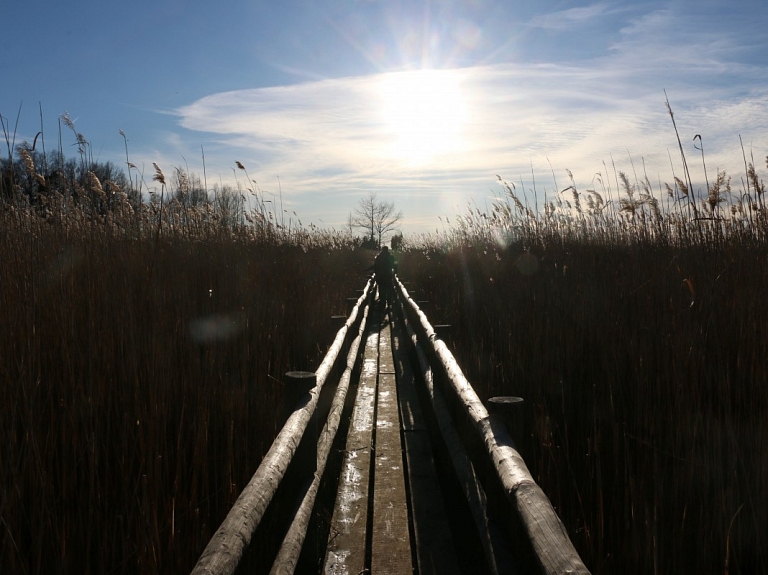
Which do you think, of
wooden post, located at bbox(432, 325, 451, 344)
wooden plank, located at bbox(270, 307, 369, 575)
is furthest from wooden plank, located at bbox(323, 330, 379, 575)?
wooden post, located at bbox(432, 325, 451, 344)

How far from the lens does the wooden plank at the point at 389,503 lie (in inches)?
106

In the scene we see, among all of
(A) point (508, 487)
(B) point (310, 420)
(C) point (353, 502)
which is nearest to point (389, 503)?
(C) point (353, 502)

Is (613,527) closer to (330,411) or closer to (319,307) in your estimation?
(330,411)

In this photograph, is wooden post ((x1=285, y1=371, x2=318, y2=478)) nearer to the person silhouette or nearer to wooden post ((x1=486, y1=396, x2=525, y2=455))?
wooden post ((x1=486, y1=396, x2=525, y2=455))

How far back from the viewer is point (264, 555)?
251 centimetres

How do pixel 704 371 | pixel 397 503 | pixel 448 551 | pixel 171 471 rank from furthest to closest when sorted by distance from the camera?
pixel 397 503 → pixel 704 371 → pixel 448 551 → pixel 171 471

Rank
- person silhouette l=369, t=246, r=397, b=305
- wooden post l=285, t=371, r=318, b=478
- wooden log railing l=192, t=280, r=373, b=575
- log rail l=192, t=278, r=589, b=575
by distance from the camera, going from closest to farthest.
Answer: wooden log railing l=192, t=280, r=373, b=575 < log rail l=192, t=278, r=589, b=575 < wooden post l=285, t=371, r=318, b=478 < person silhouette l=369, t=246, r=397, b=305

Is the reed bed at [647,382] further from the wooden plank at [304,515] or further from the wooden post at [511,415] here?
the wooden plank at [304,515]

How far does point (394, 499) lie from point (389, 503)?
60 millimetres

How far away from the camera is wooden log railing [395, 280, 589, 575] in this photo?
5.56 ft

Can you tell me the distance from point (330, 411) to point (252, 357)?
65 cm

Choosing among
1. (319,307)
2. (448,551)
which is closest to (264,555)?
(448,551)

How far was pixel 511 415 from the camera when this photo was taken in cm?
271

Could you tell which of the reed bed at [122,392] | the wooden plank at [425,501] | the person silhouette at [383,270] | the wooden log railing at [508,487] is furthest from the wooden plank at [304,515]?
the person silhouette at [383,270]
